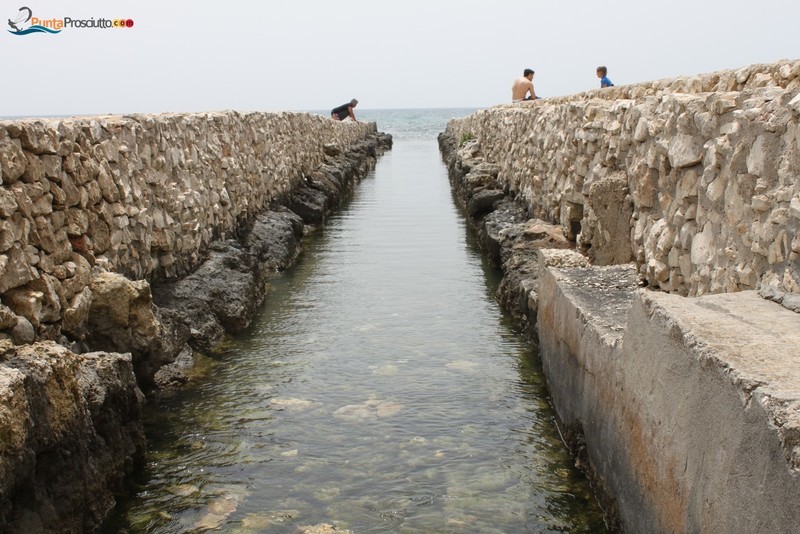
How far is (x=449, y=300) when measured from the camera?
10664 millimetres

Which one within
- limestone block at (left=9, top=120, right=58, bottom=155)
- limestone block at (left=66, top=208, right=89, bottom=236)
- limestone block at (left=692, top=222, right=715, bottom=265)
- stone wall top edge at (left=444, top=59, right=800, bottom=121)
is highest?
stone wall top edge at (left=444, top=59, right=800, bottom=121)

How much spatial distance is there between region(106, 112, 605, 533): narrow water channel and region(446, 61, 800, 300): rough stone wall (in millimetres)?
1484

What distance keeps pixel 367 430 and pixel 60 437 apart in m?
2.40

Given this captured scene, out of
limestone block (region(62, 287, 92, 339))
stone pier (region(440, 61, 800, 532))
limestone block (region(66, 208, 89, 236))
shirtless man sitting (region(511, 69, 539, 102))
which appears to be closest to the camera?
stone pier (region(440, 61, 800, 532))

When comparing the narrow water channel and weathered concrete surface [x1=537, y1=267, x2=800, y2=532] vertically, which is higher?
weathered concrete surface [x1=537, y1=267, x2=800, y2=532]

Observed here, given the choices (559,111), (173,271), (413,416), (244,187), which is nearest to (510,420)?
(413,416)

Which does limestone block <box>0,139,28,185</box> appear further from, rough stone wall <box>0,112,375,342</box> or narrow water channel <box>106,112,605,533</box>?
narrow water channel <box>106,112,605,533</box>

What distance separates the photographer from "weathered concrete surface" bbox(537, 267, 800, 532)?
2.89 m

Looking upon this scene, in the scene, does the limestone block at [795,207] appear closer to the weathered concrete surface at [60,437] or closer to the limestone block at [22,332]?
the weathered concrete surface at [60,437]

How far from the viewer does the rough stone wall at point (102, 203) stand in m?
5.66

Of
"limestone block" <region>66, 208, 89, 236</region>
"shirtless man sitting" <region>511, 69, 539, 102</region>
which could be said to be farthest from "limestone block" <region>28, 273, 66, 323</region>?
"shirtless man sitting" <region>511, 69, 539, 102</region>

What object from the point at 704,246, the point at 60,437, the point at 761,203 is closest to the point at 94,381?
the point at 60,437

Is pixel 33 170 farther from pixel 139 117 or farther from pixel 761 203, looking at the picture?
pixel 761 203

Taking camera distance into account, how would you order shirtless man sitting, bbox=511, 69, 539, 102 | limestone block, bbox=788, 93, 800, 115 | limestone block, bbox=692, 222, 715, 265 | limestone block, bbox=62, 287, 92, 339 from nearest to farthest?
limestone block, bbox=788, 93, 800, 115
limestone block, bbox=692, 222, 715, 265
limestone block, bbox=62, 287, 92, 339
shirtless man sitting, bbox=511, 69, 539, 102
